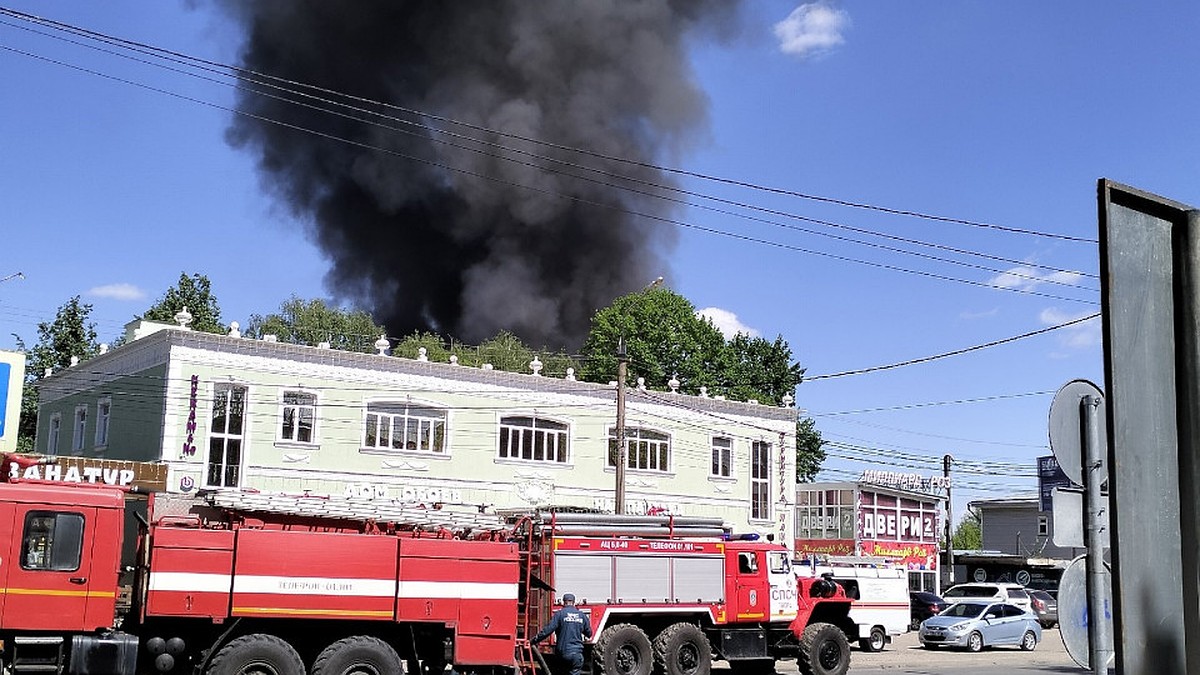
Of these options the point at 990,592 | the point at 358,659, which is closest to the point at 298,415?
the point at 358,659

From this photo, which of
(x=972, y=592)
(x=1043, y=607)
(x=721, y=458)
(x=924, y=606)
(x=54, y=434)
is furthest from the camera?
(x=1043, y=607)

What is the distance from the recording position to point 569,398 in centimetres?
4016

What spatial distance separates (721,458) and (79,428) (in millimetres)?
23092

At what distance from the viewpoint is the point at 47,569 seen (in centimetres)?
1457

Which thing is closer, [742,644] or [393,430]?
[742,644]

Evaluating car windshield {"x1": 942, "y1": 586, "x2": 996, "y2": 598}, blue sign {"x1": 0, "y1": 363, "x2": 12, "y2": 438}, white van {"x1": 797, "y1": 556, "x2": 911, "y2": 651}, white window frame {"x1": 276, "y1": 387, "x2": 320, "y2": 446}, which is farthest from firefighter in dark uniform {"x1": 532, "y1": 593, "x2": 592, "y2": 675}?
car windshield {"x1": 942, "y1": 586, "x2": 996, "y2": 598}

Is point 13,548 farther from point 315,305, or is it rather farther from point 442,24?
point 442,24

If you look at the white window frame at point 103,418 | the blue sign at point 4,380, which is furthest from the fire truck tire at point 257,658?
the white window frame at point 103,418

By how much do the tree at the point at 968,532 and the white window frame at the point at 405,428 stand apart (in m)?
100

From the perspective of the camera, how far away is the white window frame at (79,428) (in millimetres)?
37750

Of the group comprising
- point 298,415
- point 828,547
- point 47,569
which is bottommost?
point 47,569

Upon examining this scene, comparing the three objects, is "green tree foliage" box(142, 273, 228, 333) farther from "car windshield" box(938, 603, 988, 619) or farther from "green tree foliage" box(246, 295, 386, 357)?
"car windshield" box(938, 603, 988, 619)

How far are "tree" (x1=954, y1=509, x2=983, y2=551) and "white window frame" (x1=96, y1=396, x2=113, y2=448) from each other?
4170 inches

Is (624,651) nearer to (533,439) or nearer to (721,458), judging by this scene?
(533,439)
